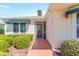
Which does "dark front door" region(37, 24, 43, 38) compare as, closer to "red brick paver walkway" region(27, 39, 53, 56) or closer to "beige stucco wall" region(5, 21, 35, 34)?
"beige stucco wall" region(5, 21, 35, 34)

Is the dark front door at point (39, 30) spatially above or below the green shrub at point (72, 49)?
above

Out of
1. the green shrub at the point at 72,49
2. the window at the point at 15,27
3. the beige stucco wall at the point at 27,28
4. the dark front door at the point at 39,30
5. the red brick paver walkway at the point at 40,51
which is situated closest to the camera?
the green shrub at the point at 72,49

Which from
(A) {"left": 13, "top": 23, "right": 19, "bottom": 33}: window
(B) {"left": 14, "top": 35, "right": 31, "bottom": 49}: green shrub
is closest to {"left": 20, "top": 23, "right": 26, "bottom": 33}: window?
(A) {"left": 13, "top": 23, "right": 19, "bottom": 33}: window

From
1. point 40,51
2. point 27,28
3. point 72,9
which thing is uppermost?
point 72,9

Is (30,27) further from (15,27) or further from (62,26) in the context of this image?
(62,26)

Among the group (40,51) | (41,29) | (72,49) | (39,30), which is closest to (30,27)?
(39,30)

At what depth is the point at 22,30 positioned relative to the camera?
2317 cm

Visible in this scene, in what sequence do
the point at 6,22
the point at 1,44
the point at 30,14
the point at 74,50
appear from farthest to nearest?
the point at 30,14, the point at 6,22, the point at 1,44, the point at 74,50

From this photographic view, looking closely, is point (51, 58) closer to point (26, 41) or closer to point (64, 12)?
point (64, 12)

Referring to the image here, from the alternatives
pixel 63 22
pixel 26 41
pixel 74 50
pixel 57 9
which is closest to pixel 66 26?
pixel 63 22

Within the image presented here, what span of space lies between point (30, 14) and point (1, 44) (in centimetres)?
1145

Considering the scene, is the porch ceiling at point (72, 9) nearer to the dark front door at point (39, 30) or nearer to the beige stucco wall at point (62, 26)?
the beige stucco wall at point (62, 26)

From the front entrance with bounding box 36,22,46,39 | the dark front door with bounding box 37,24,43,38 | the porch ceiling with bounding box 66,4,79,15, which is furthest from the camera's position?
the front entrance with bounding box 36,22,46,39

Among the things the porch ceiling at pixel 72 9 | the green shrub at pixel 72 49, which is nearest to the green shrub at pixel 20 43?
the porch ceiling at pixel 72 9
